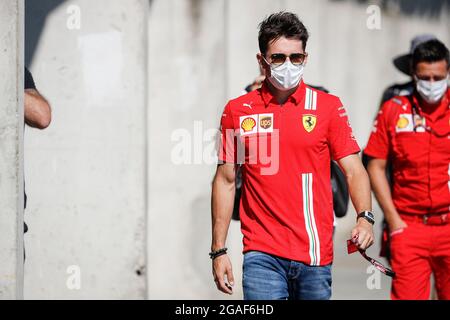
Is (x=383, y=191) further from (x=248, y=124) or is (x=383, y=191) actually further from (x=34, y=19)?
(x=34, y=19)

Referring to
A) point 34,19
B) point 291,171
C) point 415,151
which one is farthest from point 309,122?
point 34,19

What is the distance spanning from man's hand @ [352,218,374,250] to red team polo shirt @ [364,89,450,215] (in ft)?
5.51

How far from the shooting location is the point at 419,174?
6359 millimetres

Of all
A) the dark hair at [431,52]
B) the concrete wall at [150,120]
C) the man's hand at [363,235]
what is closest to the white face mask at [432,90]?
the dark hair at [431,52]

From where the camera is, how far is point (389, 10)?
9.95 m

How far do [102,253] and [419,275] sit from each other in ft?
6.83

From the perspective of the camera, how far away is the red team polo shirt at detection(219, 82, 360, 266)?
485 cm

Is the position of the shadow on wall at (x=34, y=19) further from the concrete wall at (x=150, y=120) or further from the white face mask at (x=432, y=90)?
the white face mask at (x=432, y=90)

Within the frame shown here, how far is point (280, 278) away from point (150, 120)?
3.50m

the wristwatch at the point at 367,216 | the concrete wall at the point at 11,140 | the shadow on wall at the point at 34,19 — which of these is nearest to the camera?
the wristwatch at the point at 367,216

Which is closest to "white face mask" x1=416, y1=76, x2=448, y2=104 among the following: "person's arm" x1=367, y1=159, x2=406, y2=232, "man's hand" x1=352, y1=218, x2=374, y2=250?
"person's arm" x1=367, y1=159, x2=406, y2=232

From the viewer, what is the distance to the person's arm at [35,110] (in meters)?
5.77

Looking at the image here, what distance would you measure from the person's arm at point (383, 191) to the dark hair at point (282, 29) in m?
1.72

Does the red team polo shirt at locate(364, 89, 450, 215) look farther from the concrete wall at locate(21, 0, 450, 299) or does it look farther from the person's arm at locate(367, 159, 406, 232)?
the concrete wall at locate(21, 0, 450, 299)
